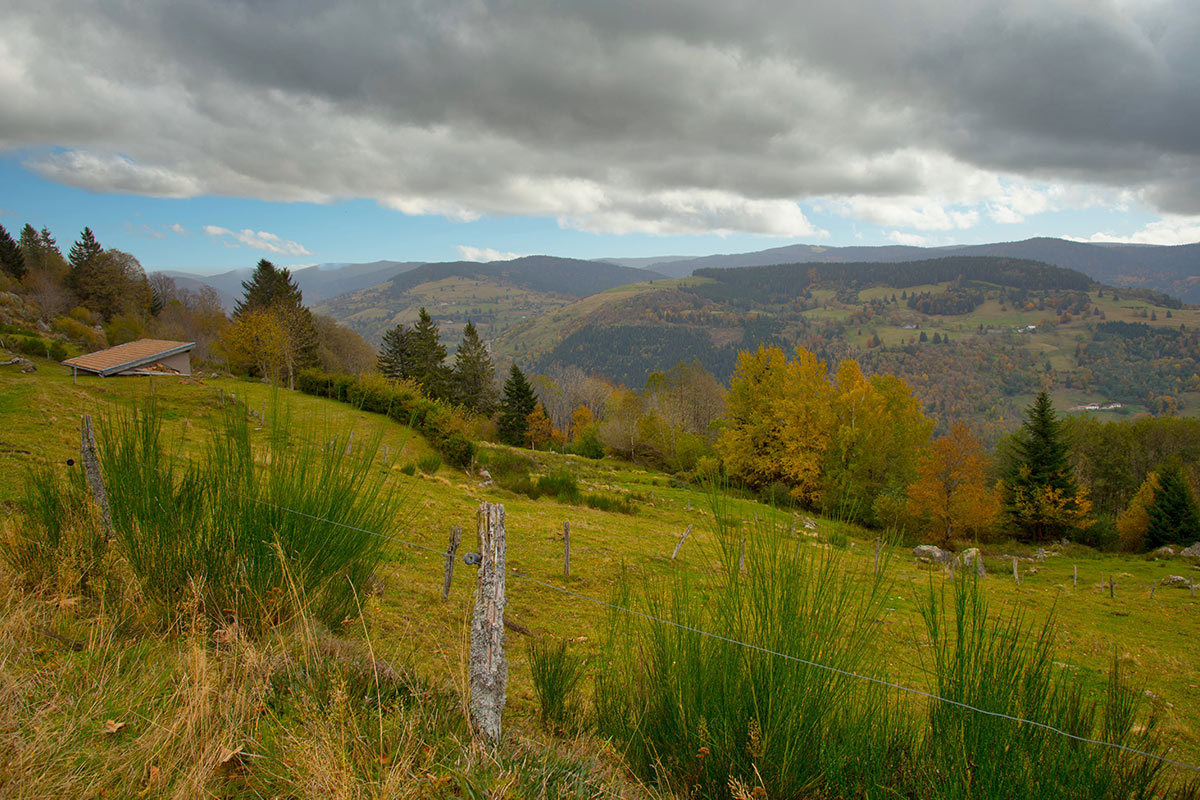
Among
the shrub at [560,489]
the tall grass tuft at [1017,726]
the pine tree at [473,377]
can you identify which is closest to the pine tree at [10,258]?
the pine tree at [473,377]

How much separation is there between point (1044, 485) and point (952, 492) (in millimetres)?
9204

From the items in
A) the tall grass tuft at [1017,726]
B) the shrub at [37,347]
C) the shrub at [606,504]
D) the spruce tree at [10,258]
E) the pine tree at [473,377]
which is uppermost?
the spruce tree at [10,258]

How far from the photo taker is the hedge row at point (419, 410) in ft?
92.0

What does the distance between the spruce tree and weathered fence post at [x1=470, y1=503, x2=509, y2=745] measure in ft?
236

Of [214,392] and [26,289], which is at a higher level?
[26,289]

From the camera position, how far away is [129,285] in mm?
57469

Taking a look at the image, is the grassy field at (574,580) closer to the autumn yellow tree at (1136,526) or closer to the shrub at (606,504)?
the shrub at (606,504)

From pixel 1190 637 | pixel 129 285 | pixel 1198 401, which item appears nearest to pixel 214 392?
pixel 1190 637

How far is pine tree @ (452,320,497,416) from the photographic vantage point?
56.8m

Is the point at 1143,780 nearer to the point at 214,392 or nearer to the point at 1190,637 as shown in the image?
the point at 1190,637

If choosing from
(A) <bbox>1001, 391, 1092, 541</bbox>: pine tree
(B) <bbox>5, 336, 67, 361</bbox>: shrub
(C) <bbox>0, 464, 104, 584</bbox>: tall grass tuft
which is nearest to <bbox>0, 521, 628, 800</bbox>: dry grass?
(C) <bbox>0, 464, 104, 584</bbox>: tall grass tuft

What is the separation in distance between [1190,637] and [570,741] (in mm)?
19321

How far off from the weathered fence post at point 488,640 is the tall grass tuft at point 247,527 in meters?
1.71

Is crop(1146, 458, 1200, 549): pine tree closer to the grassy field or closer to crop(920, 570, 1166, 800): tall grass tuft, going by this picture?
the grassy field
